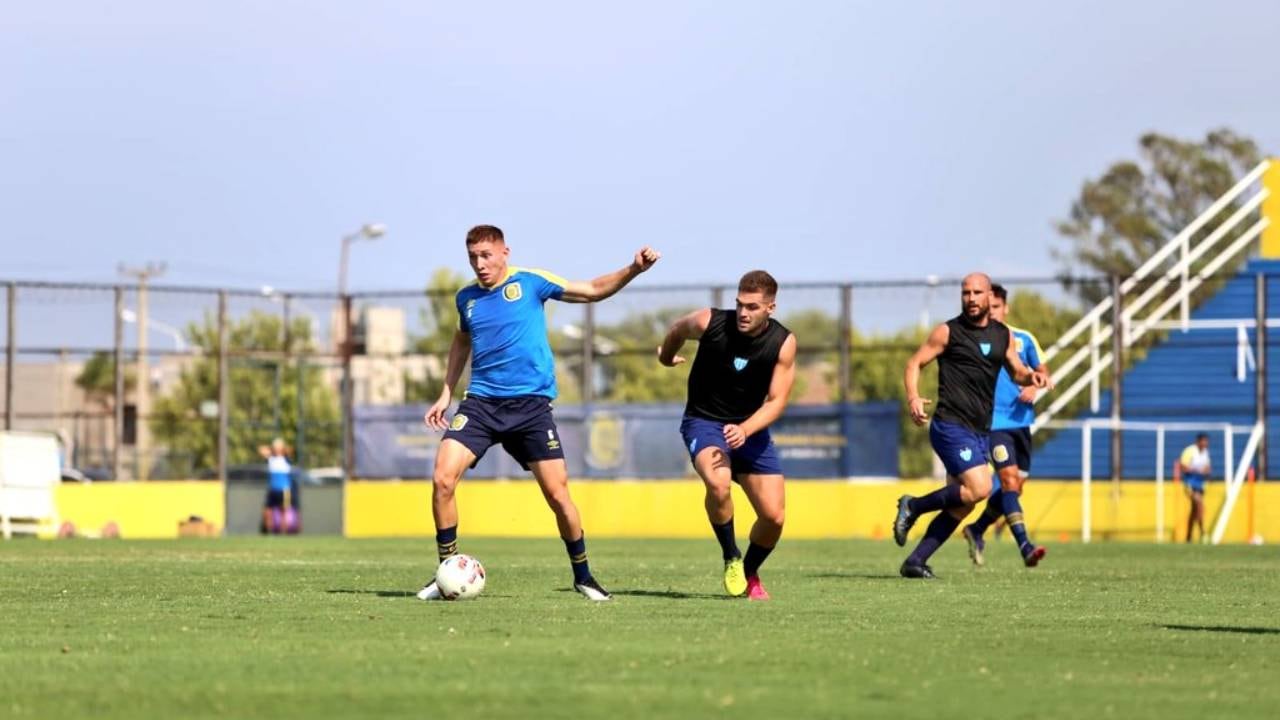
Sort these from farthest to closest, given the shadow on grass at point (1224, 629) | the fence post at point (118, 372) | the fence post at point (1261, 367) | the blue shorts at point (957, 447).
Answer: the fence post at point (118, 372) < the fence post at point (1261, 367) < the blue shorts at point (957, 447) < the shadow on grass at point (1224, 629)

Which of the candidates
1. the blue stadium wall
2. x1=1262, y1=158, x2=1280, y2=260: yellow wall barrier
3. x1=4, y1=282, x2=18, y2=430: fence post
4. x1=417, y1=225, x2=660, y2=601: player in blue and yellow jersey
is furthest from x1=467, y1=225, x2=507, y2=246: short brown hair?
x1=1262, y1=158, x2=1280, y2=260: yellow wall barrier

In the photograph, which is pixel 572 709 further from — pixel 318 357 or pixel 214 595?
pixel 318 357

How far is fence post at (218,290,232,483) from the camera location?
40.3 metres

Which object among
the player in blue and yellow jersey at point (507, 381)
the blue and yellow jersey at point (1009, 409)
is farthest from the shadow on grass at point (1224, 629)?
the blue and yellow jersey at point (1009, 409)

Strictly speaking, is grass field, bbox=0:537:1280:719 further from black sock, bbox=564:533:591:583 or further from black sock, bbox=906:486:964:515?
black sock, bbox=906:486:964:515

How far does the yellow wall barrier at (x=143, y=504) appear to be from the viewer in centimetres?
3838

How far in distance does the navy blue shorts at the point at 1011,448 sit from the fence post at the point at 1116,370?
16.3 metres

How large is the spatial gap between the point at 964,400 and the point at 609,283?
5.03 meters

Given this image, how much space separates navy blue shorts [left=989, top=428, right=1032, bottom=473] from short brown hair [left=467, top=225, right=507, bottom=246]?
23.6 ft

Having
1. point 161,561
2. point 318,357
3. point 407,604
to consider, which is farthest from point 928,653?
point 318,357

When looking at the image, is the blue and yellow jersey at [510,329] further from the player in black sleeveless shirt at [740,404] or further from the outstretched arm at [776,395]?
the outstretched arm at [776,395]

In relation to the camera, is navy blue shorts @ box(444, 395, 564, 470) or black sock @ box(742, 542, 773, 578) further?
black sock @ box(742, 542, 773, 578)

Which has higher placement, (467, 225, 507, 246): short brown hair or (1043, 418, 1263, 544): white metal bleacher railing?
(467, 225, 507, 246): short brown hair

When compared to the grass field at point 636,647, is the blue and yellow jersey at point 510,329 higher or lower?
higher
